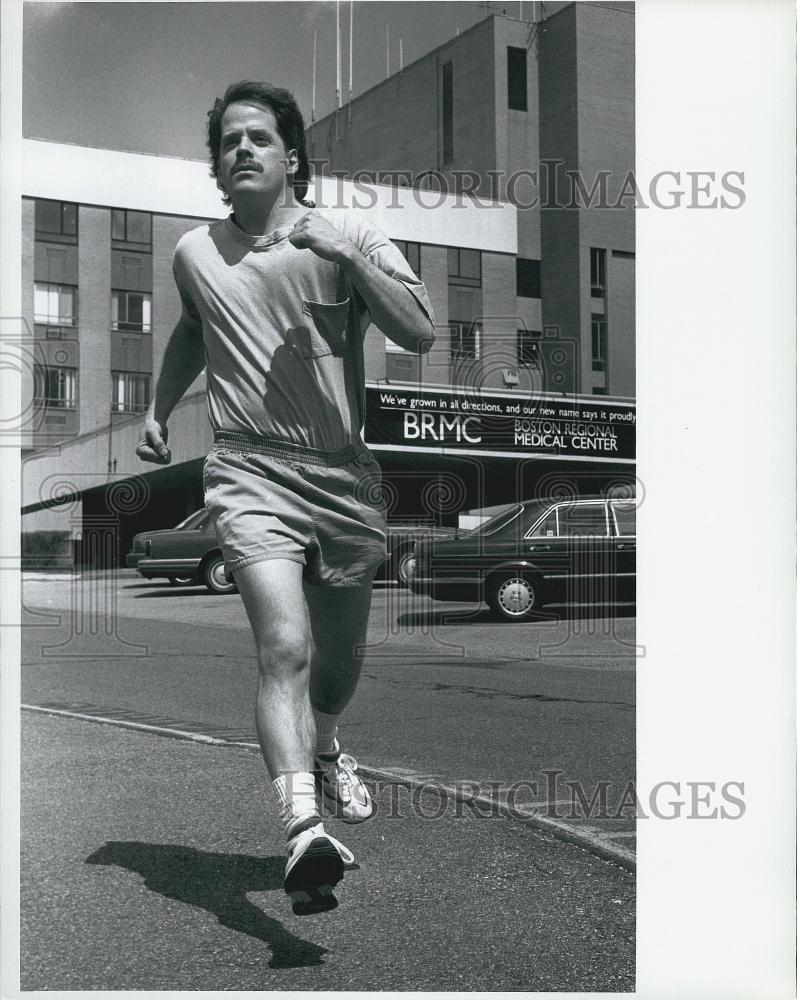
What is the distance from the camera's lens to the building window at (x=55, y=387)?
383cm

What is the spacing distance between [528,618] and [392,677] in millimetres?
776

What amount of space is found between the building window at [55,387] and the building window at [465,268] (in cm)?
124

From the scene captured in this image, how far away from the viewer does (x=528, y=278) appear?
406cm

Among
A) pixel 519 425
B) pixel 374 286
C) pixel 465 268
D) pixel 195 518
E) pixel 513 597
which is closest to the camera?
pixel 374 286

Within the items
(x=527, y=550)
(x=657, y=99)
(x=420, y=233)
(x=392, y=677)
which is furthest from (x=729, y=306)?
(x=392, y=677)

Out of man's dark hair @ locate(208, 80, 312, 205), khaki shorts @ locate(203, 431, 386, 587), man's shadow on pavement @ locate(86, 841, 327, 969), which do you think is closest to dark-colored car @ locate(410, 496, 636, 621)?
khaki shorts @ locate(203, 431, 386, 587)

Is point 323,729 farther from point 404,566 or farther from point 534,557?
point 534,557

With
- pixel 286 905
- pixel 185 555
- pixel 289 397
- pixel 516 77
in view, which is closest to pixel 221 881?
pixel 286 905

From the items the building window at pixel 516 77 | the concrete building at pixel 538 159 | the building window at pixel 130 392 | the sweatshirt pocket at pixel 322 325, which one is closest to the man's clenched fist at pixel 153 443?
the building window at pixel 130 392

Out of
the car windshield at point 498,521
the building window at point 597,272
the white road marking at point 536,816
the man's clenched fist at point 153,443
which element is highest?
the building window at point 597,272

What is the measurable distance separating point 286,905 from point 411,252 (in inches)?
74.5

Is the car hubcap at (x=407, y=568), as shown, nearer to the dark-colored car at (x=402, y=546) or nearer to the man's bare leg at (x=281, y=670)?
the dark-colored car at (x=402, y=546)

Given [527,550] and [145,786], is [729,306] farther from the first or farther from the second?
[145,786]

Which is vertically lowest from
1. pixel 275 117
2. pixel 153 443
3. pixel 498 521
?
pixel 498 521
